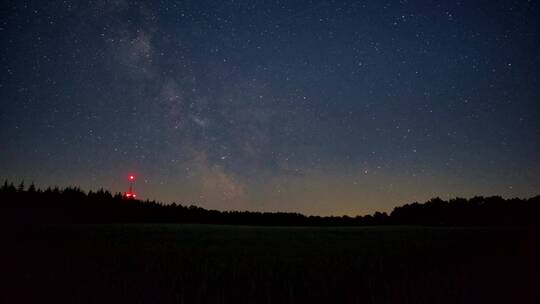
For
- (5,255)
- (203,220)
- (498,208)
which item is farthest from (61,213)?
(498,208)

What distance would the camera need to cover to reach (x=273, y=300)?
722 centimetres

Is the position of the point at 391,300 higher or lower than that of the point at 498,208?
lower

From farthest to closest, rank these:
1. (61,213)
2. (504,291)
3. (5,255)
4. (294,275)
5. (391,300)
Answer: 1. (61,213)
2. (5,255)
3. (294,275)
4. (504,291)
5. (391,300)

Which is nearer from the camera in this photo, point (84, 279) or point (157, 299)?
point (157, 299)


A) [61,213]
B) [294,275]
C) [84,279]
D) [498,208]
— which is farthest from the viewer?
[61,213]

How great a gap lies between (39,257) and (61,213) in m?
80.9

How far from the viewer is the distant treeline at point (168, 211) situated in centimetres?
7456

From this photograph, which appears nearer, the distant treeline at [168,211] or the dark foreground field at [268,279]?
the dark foreground field at [268,279]

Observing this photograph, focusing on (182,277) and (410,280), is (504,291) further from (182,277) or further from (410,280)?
(182,277)

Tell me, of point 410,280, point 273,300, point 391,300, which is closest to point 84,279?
point 273,300

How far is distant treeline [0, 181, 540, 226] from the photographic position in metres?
74.6

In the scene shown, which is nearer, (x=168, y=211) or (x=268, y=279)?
(x=268, y=279)

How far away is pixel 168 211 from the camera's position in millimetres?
91938

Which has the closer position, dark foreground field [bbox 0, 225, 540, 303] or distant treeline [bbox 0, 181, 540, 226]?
dark foreground field [bbox 0, 225, 540, 303]
